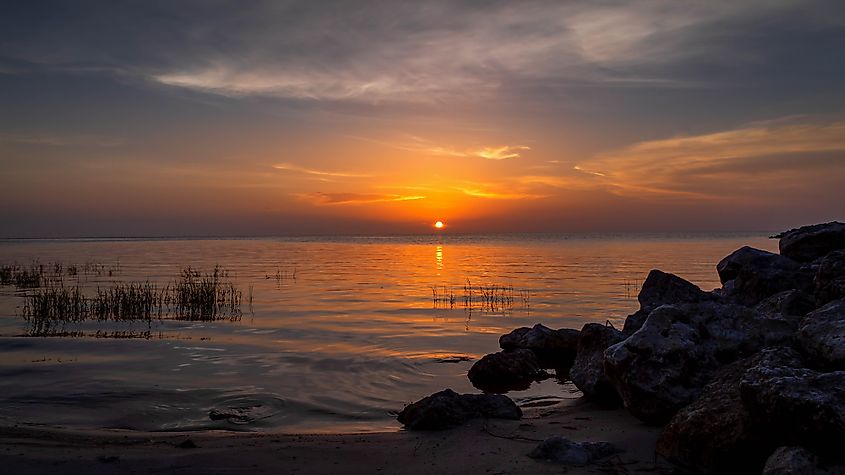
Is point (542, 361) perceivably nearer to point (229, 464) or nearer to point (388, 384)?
point (388, 384)

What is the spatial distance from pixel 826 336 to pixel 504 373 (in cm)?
801

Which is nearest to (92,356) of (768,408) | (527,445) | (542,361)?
(542,361)

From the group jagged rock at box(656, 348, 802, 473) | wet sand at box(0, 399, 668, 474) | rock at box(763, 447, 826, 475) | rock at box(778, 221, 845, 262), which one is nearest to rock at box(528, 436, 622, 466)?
wet sand at box(0, 399, 668, 474)

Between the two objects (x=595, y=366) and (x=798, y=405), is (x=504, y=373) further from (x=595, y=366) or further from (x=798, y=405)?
(x=798, y=405)

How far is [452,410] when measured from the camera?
9961 mm

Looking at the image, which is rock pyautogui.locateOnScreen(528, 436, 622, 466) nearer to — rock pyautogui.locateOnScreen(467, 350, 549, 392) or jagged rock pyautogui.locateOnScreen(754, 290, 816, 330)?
jagged rock pyautogui.locateOnScreen(754, 290, 816, 330)

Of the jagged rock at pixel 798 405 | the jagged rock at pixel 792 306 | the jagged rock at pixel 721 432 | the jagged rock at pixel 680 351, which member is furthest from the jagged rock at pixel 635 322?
the jagged rock at pixel 798 405

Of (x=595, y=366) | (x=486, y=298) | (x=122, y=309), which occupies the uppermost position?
(x=595, y=366)

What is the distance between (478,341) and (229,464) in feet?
40.2

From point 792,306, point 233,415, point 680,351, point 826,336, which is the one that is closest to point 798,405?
point 826,336

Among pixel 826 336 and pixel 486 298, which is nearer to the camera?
pixel 826 336

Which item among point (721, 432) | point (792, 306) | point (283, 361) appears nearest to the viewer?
point (721, 432)

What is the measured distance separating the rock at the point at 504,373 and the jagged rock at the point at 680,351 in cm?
476

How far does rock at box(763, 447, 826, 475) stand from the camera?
544cm
